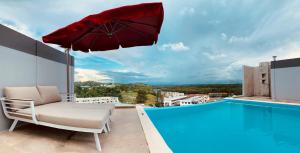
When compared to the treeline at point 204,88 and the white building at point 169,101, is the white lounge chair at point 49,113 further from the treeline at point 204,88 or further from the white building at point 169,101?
the treeline at point 204,88

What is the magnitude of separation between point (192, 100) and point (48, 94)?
6836 millimetres

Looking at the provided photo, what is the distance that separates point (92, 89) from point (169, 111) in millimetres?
3255

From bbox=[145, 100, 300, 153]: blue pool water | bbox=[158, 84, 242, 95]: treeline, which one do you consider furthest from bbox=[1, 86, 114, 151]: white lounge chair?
bbox=[158, 84, 242, 95]: treeline

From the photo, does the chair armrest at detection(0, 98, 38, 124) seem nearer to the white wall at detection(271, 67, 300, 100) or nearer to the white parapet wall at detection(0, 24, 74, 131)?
the white parapet wall at detection(0, 24, 74, 131)

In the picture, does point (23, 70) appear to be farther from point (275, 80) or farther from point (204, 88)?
point (275, 80)

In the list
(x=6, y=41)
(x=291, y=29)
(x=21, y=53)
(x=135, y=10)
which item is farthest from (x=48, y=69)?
(x=291, y=29)

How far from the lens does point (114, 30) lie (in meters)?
3.48

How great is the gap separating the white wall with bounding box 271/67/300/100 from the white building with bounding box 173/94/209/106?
4.52 metres

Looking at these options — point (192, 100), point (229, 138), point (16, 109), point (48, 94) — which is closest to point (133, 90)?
point (192, 100)

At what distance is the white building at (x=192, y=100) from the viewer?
8.02 meters

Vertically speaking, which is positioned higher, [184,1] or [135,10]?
[184,1]

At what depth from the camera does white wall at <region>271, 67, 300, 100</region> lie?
351 inches

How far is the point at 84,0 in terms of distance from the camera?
6375 millimetres

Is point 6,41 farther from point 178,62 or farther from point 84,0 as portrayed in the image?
point 178,62
